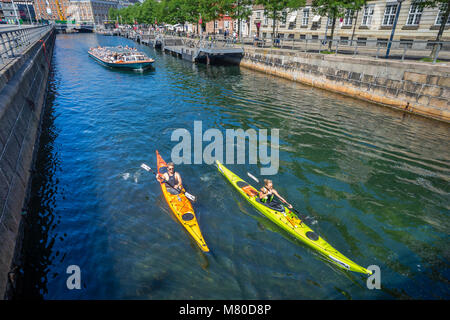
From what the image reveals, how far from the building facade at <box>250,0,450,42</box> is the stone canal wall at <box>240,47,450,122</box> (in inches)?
212

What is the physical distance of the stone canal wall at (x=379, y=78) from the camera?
1834 cm

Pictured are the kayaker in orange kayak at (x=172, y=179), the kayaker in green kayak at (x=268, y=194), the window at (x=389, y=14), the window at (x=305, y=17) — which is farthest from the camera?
the window at (x=305, y=17)

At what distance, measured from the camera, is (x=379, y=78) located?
2188cm

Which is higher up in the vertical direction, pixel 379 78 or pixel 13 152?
pixel 379 78

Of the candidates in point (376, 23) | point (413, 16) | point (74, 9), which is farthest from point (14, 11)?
point (74, 9)

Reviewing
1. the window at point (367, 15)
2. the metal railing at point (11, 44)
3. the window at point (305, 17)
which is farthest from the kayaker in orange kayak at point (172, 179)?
the window at point (305, 17)

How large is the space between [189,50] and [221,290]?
44540 millimetres

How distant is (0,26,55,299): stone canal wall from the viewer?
716 cm

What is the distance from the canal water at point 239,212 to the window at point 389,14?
20340 millimetres

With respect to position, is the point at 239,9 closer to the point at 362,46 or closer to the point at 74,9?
the point at 362,46

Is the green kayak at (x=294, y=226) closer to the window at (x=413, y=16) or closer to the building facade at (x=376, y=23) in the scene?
the building facade at (x=376, y=23)

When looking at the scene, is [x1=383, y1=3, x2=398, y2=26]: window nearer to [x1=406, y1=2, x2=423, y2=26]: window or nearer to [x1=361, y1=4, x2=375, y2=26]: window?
[x1=361, y1=4, x2=375, y2=26]: window

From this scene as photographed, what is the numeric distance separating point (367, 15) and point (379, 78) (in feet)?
62.4
